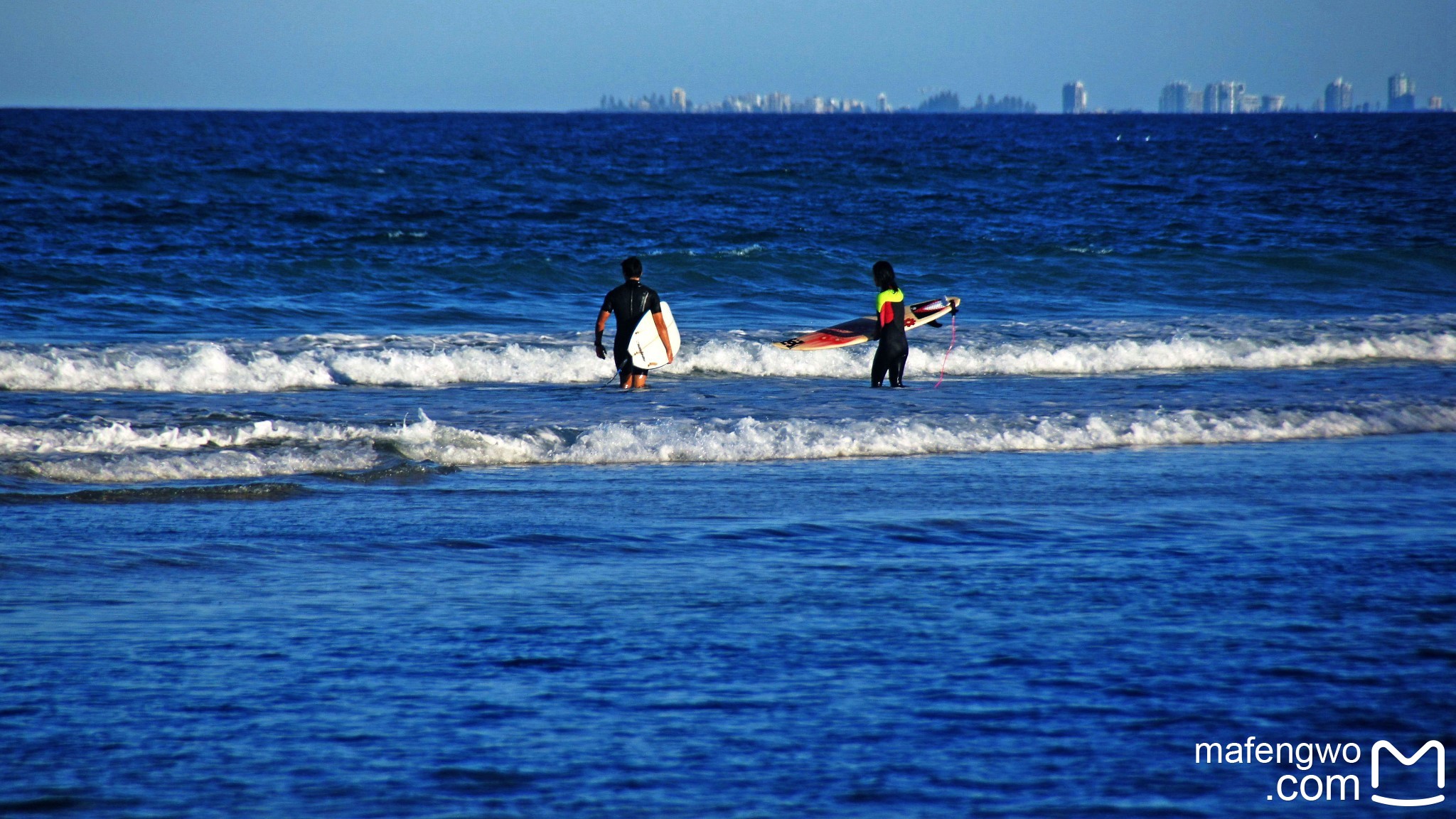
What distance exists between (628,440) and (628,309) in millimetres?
3231

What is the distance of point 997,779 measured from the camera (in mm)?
3955

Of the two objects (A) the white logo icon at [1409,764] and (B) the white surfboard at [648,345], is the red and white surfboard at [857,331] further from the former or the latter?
(A) the white logo icon at [1409,764]

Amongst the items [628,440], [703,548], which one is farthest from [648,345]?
[703,548]

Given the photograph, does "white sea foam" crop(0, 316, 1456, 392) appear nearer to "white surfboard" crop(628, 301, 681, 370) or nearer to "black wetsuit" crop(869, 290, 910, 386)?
"white surfboard" crop(628, 301, 681, 370)

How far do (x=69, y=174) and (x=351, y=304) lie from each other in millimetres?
22746

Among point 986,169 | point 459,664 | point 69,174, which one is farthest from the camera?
point 986,169

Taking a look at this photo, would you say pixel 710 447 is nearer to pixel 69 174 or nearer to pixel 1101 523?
pixel 1101 523

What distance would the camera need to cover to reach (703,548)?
22.2ft

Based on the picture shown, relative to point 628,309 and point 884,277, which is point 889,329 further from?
point 628,309

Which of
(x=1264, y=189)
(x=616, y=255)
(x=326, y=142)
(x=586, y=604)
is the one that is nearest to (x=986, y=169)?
(x=1264, y=189)

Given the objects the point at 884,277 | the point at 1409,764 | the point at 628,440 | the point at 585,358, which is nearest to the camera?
the point at 1409,764

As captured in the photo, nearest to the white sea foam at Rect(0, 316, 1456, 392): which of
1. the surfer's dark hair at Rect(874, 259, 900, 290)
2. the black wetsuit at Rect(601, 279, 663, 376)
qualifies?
the black wetsuit at Rect(601, 279, 663, 376)

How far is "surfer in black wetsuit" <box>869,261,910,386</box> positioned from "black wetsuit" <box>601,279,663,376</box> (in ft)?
7.60

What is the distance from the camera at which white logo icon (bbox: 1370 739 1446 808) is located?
390 centimetres
